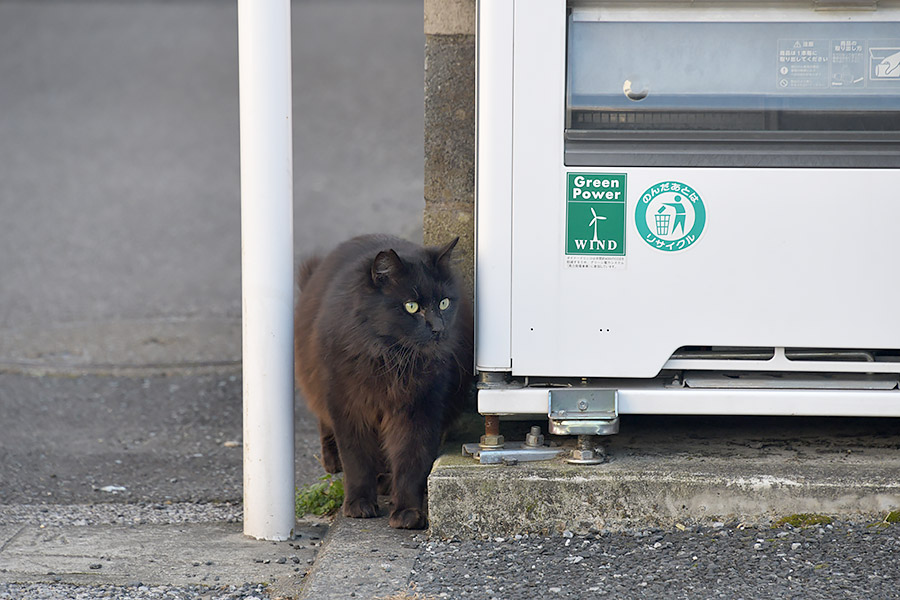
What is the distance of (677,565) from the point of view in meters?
2.89

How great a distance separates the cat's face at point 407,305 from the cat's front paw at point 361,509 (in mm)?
638

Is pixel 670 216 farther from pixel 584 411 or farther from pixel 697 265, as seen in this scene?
pixel 584 411

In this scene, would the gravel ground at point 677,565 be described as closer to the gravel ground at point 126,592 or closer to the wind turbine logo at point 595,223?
the gravel ground at point 126,592

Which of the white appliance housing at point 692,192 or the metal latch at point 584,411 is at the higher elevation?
the white appliance housing at point 692,192

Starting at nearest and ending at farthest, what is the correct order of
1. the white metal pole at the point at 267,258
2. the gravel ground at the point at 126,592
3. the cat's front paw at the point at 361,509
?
the gravel ground at the point at 126,592 < the white metal pole at the point at 267,258 < the cat's front paw at the point at 361,509

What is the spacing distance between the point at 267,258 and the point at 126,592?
1.12 m

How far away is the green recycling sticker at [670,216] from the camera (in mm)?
3189

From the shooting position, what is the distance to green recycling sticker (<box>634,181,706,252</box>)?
10.5ft

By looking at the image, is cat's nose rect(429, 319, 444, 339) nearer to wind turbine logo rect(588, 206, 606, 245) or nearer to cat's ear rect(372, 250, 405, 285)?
cat's ear rect(372, 250, 405, 285)

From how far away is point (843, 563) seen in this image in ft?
9.32

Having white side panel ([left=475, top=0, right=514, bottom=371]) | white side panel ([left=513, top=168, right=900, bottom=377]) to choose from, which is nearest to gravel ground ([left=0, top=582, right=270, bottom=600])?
white side panel ([left=475, top=0, right=514, bottom=371])

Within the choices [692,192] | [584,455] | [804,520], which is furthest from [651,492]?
[692,192]

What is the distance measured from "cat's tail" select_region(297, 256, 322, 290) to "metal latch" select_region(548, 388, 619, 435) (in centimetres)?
139

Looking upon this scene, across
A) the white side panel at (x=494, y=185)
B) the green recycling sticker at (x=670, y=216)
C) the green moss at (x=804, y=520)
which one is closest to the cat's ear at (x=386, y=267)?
the white side panel at (x=494, y=185)
